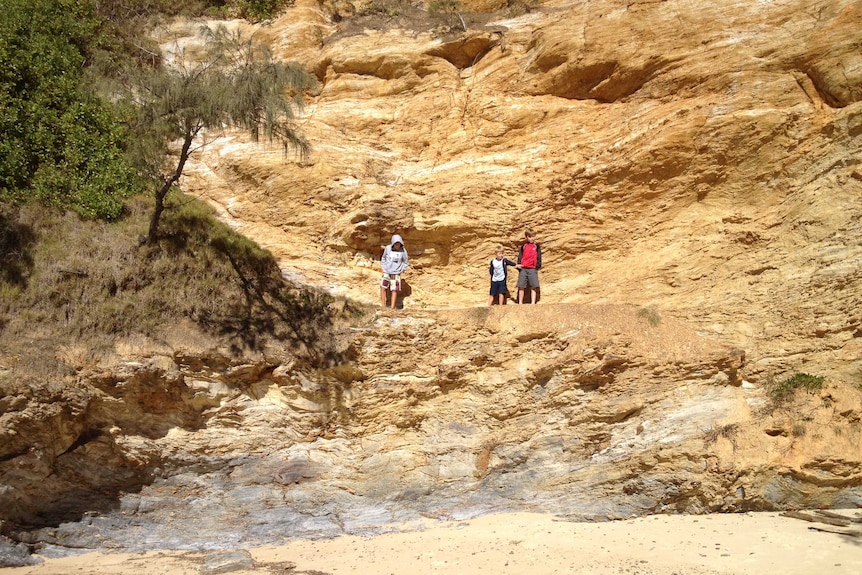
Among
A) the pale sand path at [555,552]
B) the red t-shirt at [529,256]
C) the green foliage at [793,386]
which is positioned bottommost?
the pale sand path at [555,552]

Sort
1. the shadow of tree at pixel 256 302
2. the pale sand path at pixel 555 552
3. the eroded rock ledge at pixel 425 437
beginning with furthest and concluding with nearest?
the shadow of tree at pixel 256 302 → the eroded rock ledge at pixel 425 437 → the pale sand path at pixel 555 552

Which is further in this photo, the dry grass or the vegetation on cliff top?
the vegetation on cliff top

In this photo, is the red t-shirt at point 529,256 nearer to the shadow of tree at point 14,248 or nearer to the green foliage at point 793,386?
the green foliage at point 793,386

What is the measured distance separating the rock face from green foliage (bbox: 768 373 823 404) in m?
0.10

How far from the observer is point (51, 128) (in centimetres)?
1205

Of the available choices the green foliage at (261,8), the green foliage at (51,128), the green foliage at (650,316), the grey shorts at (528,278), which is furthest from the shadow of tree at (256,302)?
the green foliage at (261,8)

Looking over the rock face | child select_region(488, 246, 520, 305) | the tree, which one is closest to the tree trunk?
the tree

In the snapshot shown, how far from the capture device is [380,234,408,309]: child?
11461 mm

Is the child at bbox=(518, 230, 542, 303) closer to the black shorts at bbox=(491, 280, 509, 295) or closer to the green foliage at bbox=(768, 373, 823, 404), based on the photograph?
the black shorts at bbox=(491, 280, 509, 295)

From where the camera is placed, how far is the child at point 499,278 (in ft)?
36.8

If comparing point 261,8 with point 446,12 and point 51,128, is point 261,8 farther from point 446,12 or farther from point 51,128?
point 51,128

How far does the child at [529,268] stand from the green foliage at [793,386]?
395cm

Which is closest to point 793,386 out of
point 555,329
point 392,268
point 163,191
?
point 555,329

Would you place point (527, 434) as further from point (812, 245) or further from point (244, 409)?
point (812, 245)
